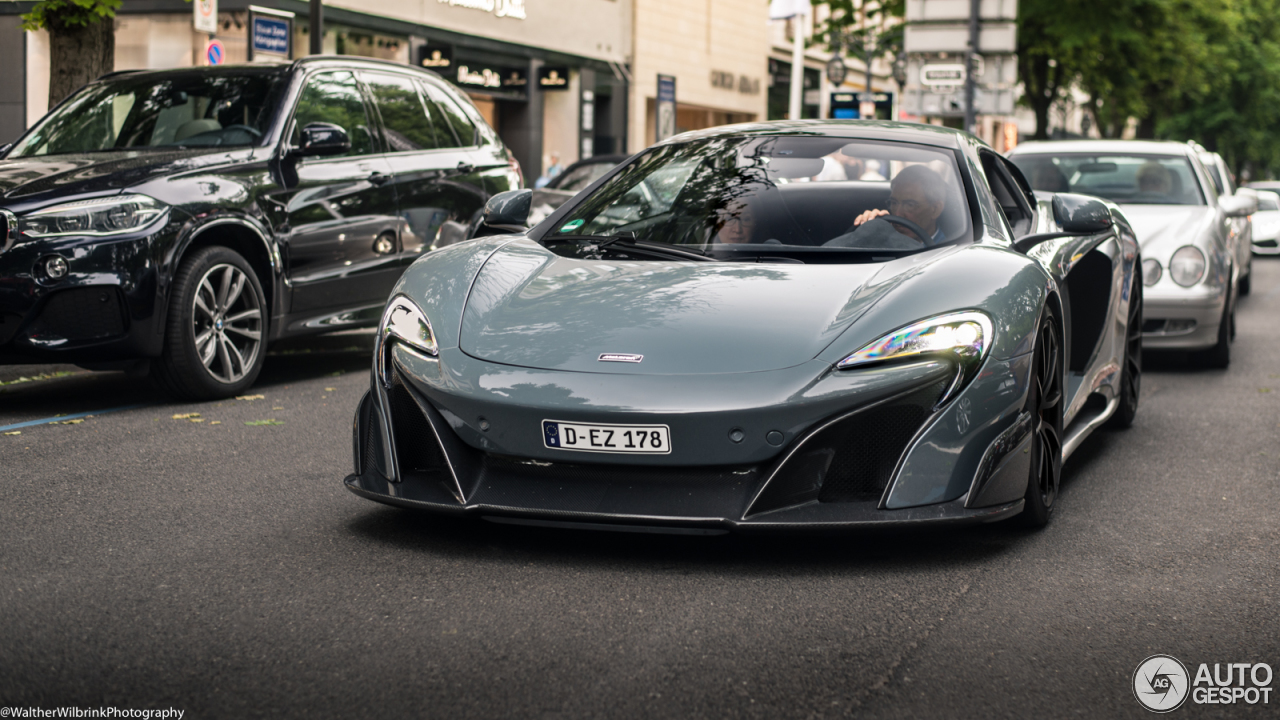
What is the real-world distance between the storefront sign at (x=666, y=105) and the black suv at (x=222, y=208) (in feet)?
78.1

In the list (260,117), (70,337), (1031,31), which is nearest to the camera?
(70,337)

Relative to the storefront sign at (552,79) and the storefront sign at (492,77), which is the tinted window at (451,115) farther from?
the storefront sign at (552,79)

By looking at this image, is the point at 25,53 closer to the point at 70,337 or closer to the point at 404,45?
the point at 404,45

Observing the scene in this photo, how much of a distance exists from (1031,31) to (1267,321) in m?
17.7

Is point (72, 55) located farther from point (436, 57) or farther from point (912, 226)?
point (436, 57)

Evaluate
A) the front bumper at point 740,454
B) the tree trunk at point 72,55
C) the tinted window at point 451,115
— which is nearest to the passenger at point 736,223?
the front bumper at point 740,454

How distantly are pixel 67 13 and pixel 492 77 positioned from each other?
17887mm

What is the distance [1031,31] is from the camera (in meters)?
30.7

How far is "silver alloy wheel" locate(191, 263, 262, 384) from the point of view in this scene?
24.2 ft

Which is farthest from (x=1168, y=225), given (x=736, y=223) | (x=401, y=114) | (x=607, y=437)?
(x=607, y=437)

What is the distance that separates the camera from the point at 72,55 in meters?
11.6

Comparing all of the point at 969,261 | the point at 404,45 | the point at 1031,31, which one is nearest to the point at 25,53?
the point at 404,45

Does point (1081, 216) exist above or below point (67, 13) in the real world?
below

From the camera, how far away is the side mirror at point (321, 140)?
7887 millimetres
